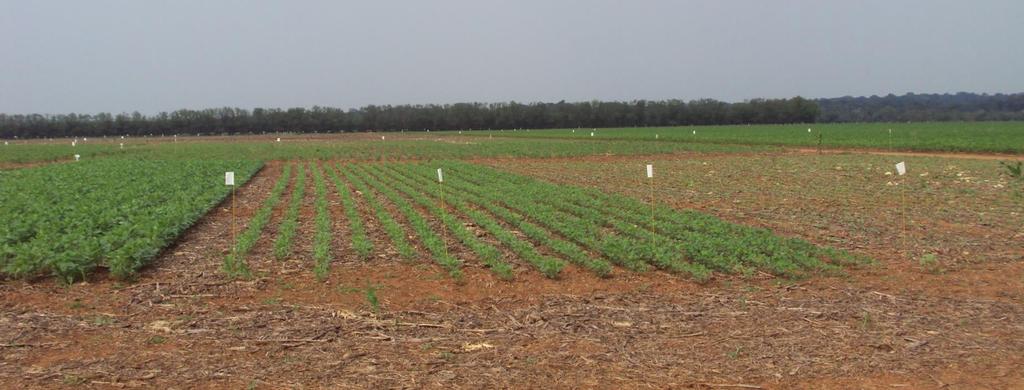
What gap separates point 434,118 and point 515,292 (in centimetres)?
12622

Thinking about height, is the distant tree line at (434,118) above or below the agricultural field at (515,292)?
above

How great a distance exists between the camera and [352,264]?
36.4 feet

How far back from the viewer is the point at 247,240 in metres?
12.9

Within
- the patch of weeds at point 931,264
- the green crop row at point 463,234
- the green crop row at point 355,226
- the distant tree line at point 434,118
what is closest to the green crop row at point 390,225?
the green crop row at point 355,226

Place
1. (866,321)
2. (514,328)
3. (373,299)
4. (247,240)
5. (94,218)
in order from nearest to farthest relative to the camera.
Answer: (514,328) < (866,321) < (373,299) < (247,240) < (94,218)

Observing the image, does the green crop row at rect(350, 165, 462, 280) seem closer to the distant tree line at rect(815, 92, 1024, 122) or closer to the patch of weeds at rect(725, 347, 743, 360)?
the patch of weeds at rect(725, 347, 743, 360)

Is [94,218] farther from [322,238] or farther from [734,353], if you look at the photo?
[734,353]

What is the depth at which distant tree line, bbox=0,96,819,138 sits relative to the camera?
125688 millimetres

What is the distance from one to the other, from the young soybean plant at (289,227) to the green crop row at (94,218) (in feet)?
5.29

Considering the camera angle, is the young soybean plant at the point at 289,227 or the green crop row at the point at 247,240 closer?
the green crop row at the point at 247,240

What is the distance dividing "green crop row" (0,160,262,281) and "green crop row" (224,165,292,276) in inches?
40.1

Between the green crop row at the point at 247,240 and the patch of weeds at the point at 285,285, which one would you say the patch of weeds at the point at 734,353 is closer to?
the patch of weeds at the point at 285,285

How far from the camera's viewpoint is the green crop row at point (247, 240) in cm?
1053

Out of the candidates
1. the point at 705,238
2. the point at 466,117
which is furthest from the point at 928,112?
the point at 705,238
